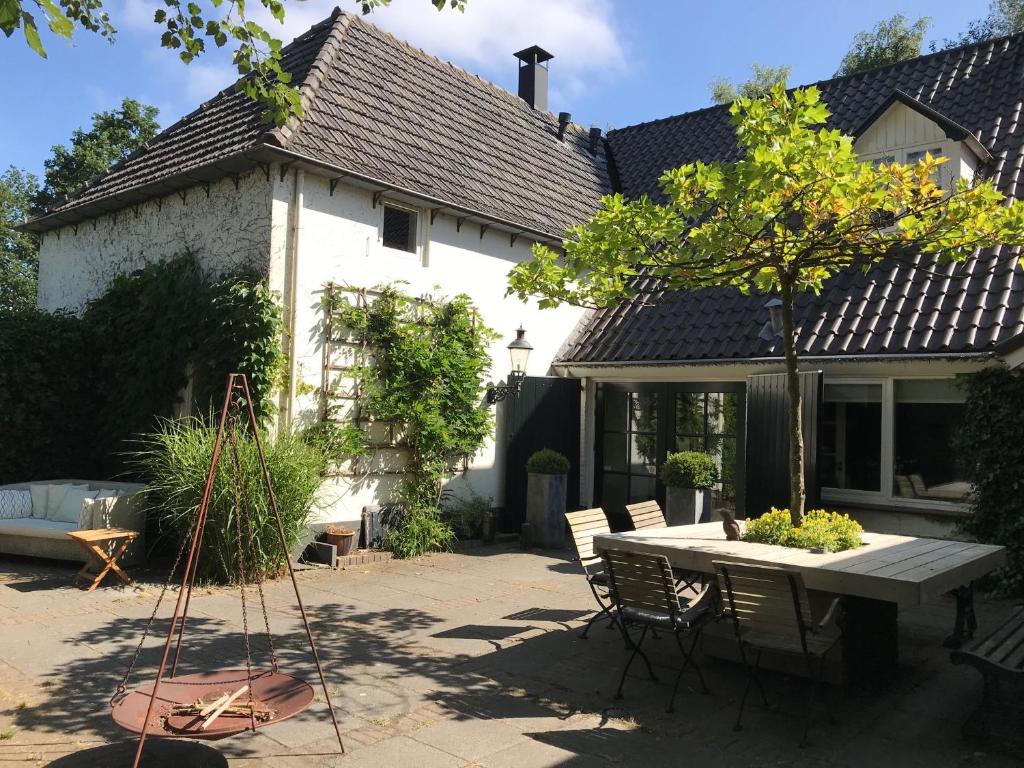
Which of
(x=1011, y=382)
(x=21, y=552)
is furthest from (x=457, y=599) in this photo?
(x=1011, y=382)

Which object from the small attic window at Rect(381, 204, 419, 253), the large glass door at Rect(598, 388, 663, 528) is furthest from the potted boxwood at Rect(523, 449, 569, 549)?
the small attic window at Rect(381, 204, 419, 253)

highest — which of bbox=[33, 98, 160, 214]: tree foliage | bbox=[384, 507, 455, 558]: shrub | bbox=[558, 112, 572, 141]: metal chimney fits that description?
bbox=[33, 98, 160, 214]: tree foliage

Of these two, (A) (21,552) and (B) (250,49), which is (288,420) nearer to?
(A) (21,552)

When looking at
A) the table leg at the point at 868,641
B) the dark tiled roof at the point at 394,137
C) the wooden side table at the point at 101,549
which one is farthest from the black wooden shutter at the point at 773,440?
the wooden side table at the point at 101,549

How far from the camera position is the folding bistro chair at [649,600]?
506cm

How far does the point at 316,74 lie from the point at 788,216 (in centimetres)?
731

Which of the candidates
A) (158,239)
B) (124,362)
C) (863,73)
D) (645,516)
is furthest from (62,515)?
(863,73)

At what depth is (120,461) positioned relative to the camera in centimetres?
1040

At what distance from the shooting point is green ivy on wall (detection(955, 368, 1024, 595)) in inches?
308

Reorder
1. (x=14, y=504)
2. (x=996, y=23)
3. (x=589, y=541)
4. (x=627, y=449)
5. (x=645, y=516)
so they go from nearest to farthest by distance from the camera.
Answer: (x=589, y=541) < (x=645, y=516) < (x=14, y=504) < (x=627, y=449) < (x=996, y=23)

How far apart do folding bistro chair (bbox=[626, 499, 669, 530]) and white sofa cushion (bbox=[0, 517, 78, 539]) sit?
5.88 metres

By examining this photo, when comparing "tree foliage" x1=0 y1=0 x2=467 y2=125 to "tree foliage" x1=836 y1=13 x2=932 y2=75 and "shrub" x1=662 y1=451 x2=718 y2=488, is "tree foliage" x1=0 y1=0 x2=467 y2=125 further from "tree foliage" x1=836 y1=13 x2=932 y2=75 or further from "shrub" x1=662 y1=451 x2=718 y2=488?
"tree foliage" x1=836 y1=13 x2=932 y2=75

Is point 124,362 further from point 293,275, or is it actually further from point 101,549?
point 101,549

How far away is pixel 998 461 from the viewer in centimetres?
801
